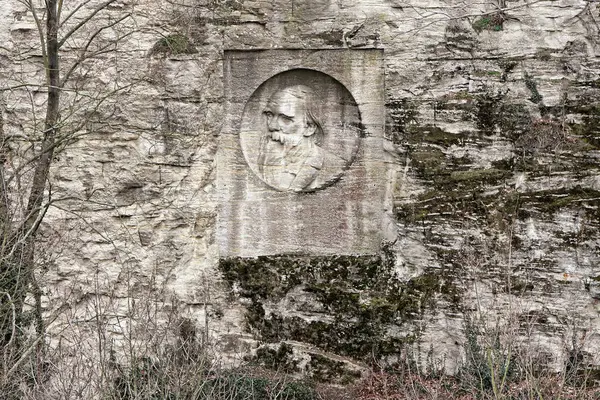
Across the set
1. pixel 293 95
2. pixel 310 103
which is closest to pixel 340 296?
pixel 310 103

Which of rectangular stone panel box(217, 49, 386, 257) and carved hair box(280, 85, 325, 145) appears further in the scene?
carved hair box(280, 85, 325, 145)

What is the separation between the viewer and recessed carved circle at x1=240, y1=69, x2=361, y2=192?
7.68 m

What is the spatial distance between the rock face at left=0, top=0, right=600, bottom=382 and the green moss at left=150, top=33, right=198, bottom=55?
0.8 inches

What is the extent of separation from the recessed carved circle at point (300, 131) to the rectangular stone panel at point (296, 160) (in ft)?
0.04

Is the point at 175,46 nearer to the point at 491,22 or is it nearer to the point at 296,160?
the point at 296,160

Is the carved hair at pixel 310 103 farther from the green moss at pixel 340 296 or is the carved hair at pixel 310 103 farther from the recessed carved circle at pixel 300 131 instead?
the green moss at pixel 340 296

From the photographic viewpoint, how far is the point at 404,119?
7453mm

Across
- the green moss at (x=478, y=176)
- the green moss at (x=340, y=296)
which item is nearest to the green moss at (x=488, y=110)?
the green moss at (x=478, y=176)

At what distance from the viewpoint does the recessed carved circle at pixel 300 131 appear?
7680mm

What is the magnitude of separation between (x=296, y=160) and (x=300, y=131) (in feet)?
1.07

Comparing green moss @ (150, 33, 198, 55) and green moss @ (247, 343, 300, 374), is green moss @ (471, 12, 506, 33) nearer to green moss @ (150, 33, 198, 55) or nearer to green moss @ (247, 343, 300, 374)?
green moss @ (150, 33, 198, 55)

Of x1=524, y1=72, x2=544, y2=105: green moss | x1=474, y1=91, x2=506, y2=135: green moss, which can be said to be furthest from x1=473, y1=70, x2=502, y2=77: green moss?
x1=524, y1=72, x2=544, y2=105: green moss

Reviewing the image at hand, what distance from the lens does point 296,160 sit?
25.7 feet

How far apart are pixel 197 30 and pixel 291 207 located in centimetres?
219
